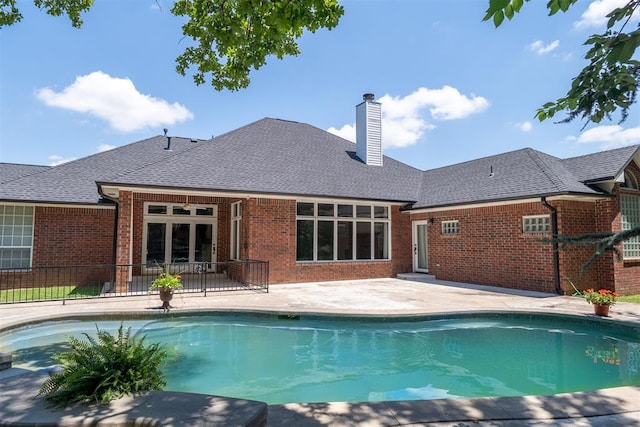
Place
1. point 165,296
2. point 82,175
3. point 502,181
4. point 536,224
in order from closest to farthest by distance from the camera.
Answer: point 165,296, point 536,224, point 502,181, point 82,175

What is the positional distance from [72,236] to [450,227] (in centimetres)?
1352

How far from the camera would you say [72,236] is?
479 inches

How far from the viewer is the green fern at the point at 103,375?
3188 millimetres

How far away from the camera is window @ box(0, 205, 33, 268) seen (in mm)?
11398

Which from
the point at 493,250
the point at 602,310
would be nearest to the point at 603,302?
the point at 602,310

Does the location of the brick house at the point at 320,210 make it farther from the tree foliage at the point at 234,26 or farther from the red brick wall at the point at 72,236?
the tree foliage at the point at 234,26

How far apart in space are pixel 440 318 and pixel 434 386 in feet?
9.40

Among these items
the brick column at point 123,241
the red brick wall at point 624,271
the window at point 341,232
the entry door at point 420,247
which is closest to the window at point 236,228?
the window at point 341,232

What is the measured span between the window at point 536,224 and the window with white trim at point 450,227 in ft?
8.35

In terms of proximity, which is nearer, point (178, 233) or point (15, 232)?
point (15, 232)

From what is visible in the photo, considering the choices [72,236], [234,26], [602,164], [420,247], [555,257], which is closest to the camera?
[234,26]

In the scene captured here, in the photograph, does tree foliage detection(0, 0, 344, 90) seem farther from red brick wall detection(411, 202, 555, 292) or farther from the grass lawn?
red brick wall detection(411, 202, 555, 292)

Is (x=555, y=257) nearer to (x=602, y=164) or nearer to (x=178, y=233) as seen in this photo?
(x=602, y=164)

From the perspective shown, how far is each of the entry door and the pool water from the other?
7.32 m
